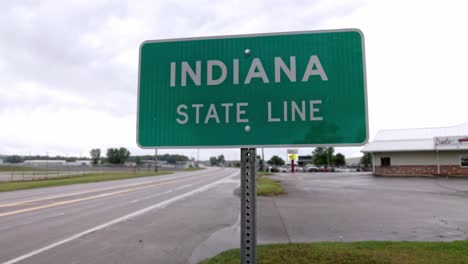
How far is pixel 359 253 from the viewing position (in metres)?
5.41

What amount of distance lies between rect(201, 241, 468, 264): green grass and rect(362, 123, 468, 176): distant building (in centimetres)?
2849

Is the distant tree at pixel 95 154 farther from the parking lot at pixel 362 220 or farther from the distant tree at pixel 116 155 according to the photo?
the parking lot at pixel 362 220

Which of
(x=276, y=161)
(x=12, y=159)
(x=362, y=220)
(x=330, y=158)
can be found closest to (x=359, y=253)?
(x=362, y=220)

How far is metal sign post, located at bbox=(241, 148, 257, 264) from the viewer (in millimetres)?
1599

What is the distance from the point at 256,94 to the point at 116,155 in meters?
134

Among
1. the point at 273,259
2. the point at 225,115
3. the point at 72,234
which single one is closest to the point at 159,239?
the point at 72,234

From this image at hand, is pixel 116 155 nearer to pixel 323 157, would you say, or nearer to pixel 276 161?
pixel 276 161

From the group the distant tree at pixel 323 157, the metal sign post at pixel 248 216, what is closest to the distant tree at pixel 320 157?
the distant tree at pixel 323 157

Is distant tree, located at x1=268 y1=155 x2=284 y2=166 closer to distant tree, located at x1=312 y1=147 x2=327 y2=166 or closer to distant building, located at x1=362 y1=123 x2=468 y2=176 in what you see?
distant tree, located at x1=312 y1=147 x2=327 y2=166

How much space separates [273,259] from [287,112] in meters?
4.02

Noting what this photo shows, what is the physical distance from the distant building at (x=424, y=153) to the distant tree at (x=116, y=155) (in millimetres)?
108641

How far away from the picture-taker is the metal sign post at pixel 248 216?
62.9 inches

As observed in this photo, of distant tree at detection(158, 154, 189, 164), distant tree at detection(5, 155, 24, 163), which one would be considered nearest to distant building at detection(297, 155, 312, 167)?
distant tree at detection(158, 154, 189, 164)

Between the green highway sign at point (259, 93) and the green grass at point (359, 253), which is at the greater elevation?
the green highway sign at point (259, 93)
